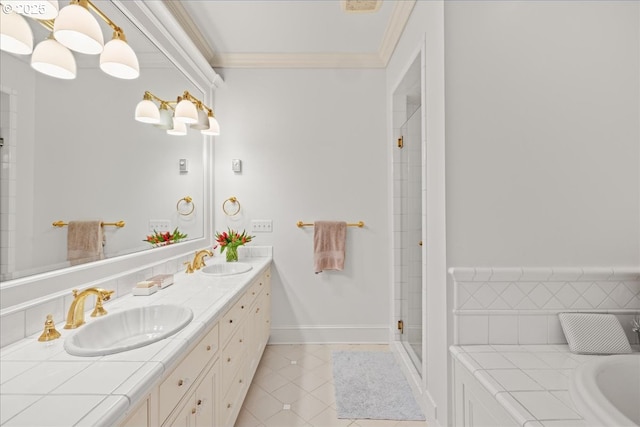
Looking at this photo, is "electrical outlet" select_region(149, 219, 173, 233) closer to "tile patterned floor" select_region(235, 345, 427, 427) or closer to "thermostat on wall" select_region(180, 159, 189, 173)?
"thermostat on wall" select_region(180, 159, 189, 173)

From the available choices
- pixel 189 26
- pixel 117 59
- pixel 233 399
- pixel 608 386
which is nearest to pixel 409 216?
pixel 608 386

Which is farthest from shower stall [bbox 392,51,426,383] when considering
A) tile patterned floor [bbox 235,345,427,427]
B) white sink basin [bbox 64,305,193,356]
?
white sink basin [bbox 64,305,193,356]

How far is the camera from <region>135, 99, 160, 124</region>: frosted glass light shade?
5.14 feet

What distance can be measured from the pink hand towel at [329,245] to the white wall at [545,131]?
1309mm

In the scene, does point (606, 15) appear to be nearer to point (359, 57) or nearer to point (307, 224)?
point (359, 57)

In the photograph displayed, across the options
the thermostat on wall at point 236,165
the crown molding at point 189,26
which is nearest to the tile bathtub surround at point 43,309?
the thermostat on wall at point 236,165

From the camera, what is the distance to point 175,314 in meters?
1.18

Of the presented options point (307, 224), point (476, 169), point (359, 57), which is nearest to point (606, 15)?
point (476, 169)

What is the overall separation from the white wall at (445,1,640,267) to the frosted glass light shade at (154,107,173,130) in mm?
1701

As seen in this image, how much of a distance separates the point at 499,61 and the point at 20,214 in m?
2.04

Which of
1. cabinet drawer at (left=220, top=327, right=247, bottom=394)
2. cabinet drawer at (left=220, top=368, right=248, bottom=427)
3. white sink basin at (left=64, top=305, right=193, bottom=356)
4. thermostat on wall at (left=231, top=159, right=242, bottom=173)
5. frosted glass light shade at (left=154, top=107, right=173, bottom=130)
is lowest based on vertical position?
cabinet drawer at (left=220, top=368, right=248, bottom=427)

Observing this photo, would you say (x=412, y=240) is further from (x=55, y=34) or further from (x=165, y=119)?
(x=55, y=34)

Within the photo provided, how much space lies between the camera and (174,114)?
6.20 ft

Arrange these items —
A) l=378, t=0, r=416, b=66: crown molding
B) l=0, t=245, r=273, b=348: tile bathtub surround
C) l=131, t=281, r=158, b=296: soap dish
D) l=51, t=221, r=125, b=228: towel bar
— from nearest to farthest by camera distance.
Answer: l=0, t=245, r=273, b=348: tile bathtub surround
l=51, t=221, r=125, b=228: towel bar
l=131, t=281, r=158, b=296: soap dish
l=378, t=0, r=416, b=66: crown molding
